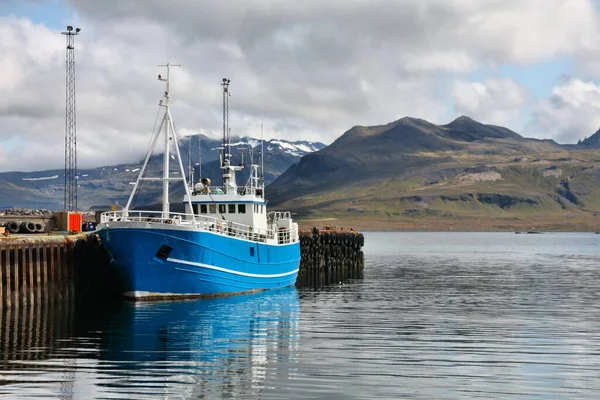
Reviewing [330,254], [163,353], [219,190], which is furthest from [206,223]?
[330,254]

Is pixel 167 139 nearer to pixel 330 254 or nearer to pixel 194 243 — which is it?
→ pixel 194 243

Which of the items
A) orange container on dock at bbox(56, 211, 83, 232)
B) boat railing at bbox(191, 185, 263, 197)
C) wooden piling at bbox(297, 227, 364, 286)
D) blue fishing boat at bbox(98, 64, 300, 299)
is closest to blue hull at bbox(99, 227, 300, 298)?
blue fishing boat at bbox(98, 64, 300, 299)

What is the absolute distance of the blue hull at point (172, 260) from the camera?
47.2 metres

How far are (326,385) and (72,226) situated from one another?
39642 mm

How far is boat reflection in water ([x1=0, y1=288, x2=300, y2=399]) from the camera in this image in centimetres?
2650

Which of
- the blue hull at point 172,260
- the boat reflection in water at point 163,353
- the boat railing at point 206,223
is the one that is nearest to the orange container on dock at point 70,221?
the boat railing at point 206,223

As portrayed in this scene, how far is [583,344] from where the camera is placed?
36406 mm

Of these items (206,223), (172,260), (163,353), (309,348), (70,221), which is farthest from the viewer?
(70,221)

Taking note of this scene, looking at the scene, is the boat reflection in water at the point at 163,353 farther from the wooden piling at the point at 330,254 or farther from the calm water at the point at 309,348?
the wooden piling at the point at 330,254

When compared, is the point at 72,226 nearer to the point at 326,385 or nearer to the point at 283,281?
the point at 283,281

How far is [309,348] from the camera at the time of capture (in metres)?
34.2

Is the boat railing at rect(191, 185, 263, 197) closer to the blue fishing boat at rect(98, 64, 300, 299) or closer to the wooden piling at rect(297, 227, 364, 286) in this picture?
the blue fishing boat at rect(98, 64, 300, 299)

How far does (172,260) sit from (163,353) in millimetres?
15044

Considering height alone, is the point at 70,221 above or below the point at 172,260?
above
